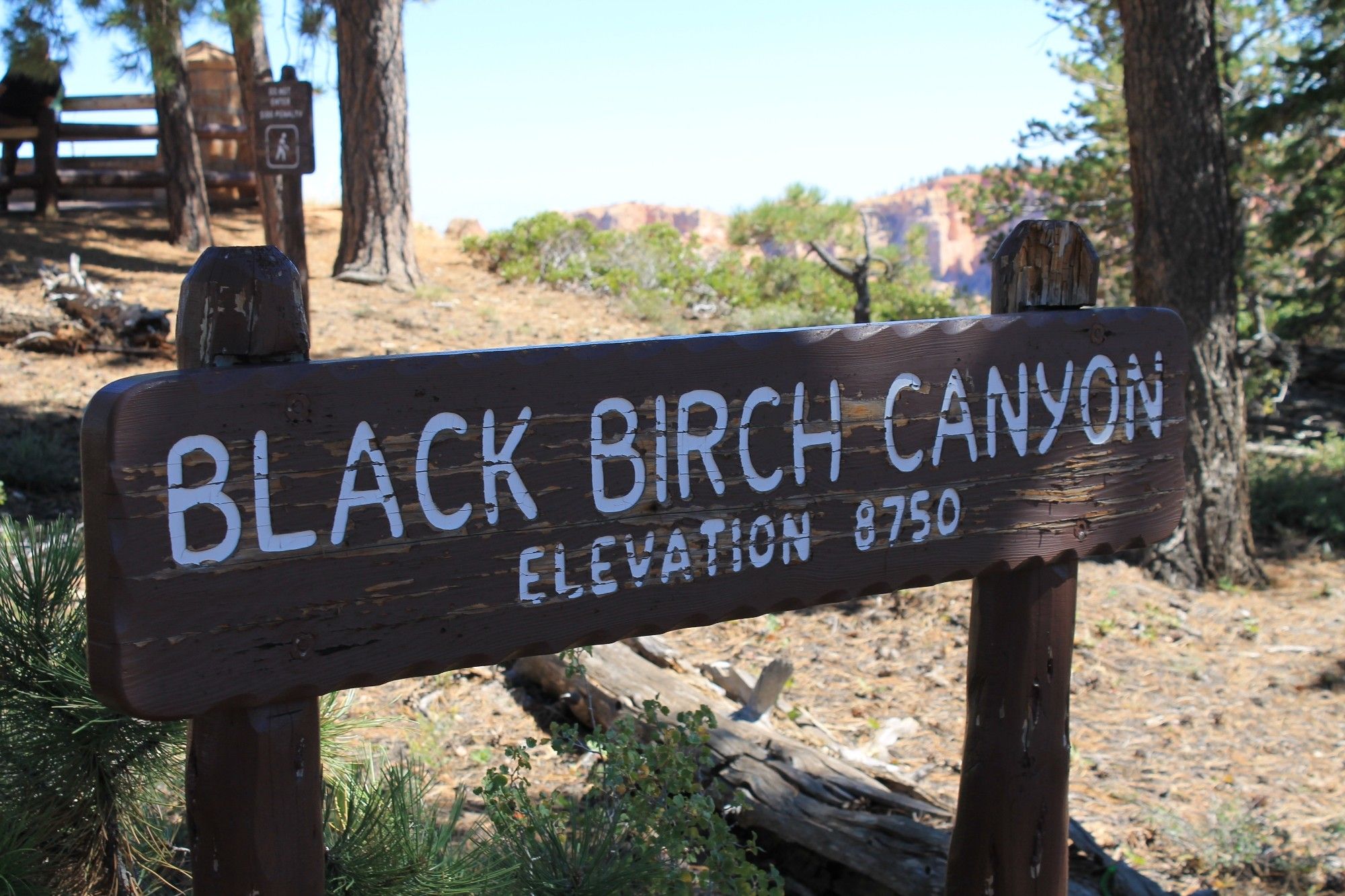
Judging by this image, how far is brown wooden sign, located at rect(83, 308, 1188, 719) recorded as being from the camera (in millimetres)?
1335

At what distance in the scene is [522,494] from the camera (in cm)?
156

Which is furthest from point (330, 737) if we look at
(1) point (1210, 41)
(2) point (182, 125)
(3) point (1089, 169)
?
(2) point (182, 125)

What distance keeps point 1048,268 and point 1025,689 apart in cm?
82

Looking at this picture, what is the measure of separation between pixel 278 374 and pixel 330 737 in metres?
1.09

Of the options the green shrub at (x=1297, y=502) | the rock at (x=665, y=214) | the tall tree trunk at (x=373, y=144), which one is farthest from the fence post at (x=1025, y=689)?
the rock at (x=665, y=214)

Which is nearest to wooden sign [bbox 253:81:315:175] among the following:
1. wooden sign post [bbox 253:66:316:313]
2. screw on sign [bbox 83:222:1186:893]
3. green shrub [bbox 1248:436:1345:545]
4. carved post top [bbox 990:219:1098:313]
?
wooden sign post [bbox 253:66:316:313]

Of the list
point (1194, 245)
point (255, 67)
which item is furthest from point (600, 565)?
point (255, 67)

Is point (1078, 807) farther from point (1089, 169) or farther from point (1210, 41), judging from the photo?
point (1089, 169)

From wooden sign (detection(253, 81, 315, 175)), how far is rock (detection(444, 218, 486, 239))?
9327 mm

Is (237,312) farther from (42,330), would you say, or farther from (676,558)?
(42,330)

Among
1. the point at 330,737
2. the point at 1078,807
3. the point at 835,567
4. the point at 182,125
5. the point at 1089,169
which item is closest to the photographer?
the point at 835,567

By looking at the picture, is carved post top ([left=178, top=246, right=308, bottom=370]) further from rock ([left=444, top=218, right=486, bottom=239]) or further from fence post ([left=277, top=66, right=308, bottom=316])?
rock ([left=444, top=218, right=486, bottom=239])

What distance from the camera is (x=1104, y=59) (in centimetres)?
1529

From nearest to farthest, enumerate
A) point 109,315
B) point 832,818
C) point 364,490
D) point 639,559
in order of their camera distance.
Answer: point 364,490 → point 639,559 → point 832,818 → point 109,315
